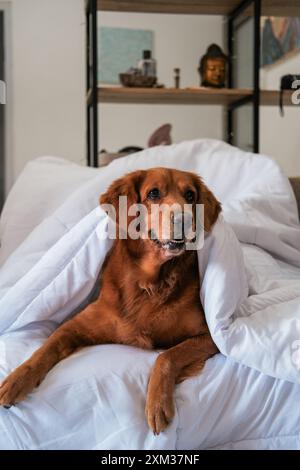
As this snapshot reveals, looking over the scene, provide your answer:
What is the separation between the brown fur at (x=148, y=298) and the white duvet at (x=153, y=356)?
0.04 metres

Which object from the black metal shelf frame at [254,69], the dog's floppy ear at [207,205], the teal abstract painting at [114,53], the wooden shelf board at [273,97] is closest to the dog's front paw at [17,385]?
the dog's floppy ear at [207,205]

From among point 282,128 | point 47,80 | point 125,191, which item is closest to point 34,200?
point 125,191

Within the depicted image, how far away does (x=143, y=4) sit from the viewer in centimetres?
300

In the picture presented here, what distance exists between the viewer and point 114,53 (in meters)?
4.08

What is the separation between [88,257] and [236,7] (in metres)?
2.34

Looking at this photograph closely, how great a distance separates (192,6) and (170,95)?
0.50 meters

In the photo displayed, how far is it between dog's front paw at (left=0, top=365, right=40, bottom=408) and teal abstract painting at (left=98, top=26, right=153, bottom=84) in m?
3.29

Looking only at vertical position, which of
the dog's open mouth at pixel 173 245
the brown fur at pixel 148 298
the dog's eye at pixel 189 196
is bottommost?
the brown fur at pixel 148 298

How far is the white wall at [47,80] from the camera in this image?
13.3 ft

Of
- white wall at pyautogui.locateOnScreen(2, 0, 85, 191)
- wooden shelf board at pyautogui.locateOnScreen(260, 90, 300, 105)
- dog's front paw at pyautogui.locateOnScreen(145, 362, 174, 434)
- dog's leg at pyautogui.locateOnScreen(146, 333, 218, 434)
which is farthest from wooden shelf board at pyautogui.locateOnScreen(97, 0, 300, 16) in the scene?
dog's front paw at pyautogui.locateOnScreen(145, 362, 174, 434)

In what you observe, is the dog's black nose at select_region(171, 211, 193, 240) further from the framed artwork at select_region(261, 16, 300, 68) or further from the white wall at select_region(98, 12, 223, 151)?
the white wall at select_region(98, 12, 223, 151)

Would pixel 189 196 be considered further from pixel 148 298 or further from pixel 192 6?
pixel 192 6

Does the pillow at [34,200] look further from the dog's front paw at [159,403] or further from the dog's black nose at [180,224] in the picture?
the dog's front paw at [159,403]

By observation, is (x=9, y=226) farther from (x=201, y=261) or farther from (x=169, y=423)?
(x=169, y=423)
